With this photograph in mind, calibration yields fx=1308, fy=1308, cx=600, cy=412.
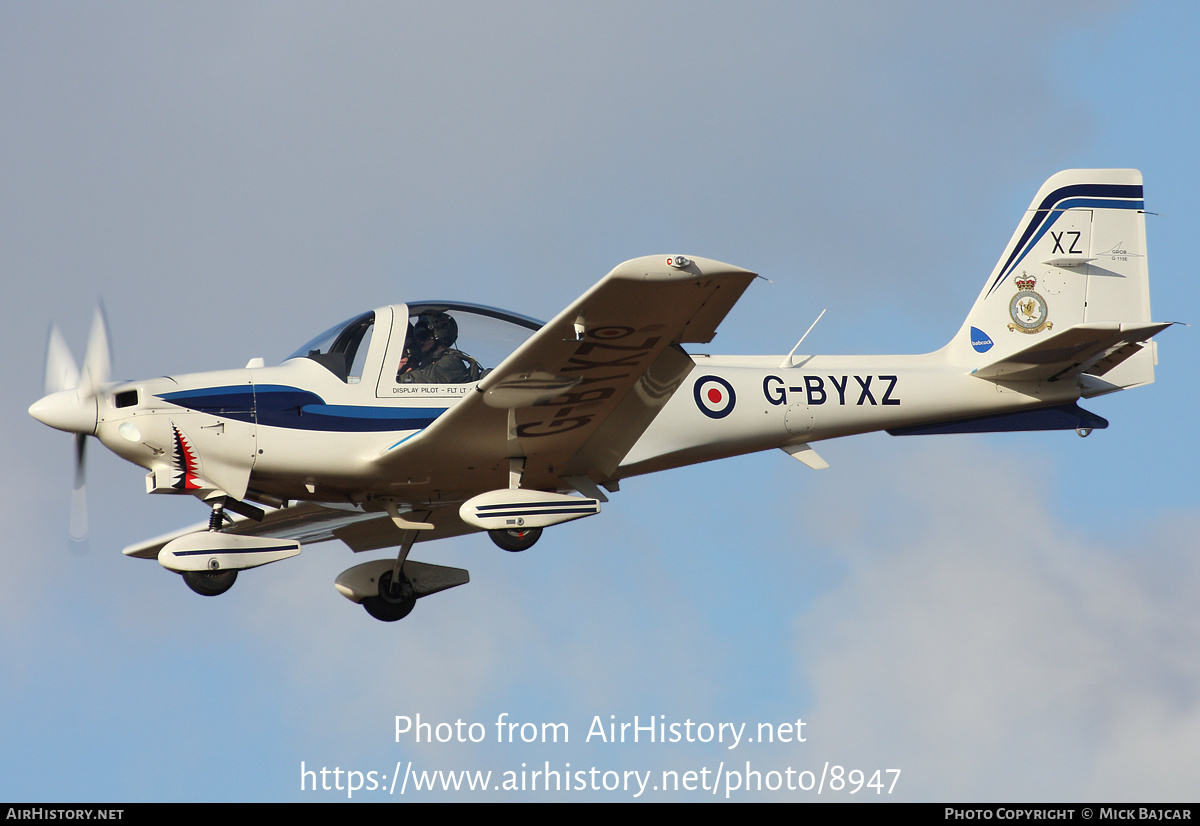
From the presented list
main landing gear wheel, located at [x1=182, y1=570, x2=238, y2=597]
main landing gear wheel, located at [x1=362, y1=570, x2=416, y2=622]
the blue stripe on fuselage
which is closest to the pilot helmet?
the blue stripe on fuselage

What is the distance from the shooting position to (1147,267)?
13477 mm

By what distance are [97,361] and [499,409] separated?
3.23m

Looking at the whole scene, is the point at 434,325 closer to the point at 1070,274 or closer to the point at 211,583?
the point at 211,583

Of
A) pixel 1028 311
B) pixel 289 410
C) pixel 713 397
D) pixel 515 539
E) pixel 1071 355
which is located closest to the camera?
pixel 289 410

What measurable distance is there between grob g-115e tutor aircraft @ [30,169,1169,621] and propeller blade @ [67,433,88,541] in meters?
0.09

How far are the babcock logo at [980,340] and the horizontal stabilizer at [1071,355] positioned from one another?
0.57 meters

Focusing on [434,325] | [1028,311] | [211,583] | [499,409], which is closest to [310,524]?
[211,583]

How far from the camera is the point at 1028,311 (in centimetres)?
1336

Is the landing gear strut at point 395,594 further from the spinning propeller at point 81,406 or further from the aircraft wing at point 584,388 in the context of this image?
the spinning propeller at point 81,406

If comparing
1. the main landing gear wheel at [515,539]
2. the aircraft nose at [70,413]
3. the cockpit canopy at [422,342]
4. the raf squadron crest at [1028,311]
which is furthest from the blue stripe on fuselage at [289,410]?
the raf squadron crest at [1028,311]

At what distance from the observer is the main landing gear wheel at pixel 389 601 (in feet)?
41.0

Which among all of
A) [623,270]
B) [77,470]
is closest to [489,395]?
[623,270]

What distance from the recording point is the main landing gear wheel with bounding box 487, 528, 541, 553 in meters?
10.8
